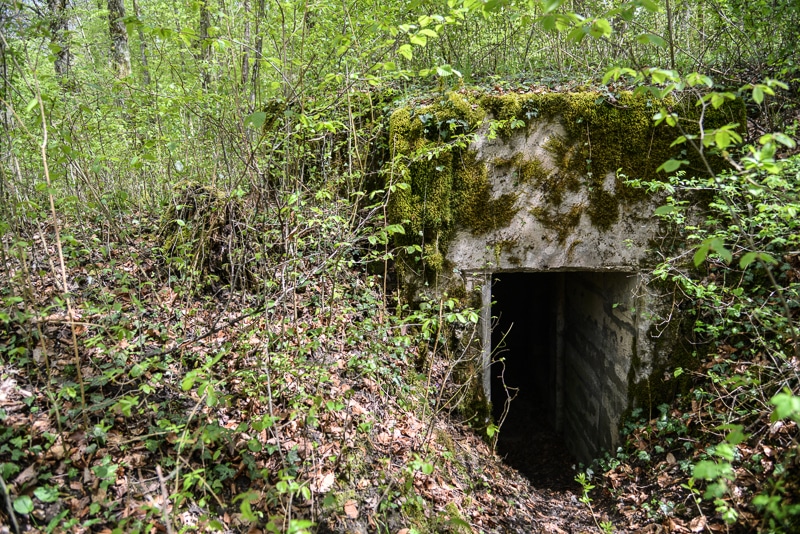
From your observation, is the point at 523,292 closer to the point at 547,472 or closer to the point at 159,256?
the point at 547,472

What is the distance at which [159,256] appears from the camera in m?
4.42

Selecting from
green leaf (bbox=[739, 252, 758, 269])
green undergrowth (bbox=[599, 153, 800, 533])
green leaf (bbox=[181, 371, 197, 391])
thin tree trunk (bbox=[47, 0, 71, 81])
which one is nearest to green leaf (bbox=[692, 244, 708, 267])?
green leaf (bbox=[739, 252, 758, 269])

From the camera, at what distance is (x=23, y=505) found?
7.50ft

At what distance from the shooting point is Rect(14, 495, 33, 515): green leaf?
2.26 meters

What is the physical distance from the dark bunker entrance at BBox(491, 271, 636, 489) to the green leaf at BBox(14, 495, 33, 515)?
135 inches

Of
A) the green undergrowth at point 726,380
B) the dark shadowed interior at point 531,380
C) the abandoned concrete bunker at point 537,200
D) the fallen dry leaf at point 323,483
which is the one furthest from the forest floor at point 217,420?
the dark shadowed interior at point 531,380

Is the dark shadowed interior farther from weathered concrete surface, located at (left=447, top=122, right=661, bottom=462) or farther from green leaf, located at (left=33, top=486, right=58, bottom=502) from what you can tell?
green leaf, located at (left=33, top=486, right=58, bottom=502)

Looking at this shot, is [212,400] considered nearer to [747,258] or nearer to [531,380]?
[747,258]

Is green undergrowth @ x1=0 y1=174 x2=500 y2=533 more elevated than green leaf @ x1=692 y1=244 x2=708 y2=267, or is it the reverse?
green leaf @ x1=692 y1=244 x2=708 y2=267

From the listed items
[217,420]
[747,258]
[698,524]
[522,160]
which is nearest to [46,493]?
[217,420]

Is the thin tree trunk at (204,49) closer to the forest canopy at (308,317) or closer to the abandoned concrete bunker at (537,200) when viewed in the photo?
the forest canopy at (308,317)

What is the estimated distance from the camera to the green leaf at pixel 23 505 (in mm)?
2264

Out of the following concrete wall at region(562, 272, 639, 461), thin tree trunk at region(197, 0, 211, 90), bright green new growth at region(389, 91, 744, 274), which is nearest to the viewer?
thin tree trunk at region(197, 0, 211, 90)

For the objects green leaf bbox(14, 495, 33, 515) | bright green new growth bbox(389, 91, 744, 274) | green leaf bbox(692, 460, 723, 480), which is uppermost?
bright green new growth bbox(389, 91, 744, 274)
